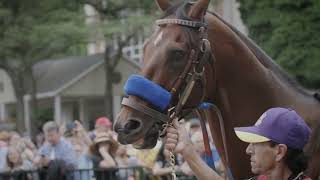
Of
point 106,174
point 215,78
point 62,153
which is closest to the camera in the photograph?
point 215,78

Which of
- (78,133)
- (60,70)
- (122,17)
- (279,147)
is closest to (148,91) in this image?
(279,147)

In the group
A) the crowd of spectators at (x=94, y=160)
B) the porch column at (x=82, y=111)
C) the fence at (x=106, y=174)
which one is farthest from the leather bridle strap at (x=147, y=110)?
the porch column at (x=82, y=111)

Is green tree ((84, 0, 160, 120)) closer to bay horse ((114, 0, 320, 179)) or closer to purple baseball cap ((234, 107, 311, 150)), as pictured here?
bay horse ((114, 0, 320, 179))

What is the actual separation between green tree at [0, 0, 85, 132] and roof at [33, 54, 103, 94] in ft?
30.0

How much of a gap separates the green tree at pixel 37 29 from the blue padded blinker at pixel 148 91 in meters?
18.2

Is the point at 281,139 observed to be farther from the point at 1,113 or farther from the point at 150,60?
the point at 1,113

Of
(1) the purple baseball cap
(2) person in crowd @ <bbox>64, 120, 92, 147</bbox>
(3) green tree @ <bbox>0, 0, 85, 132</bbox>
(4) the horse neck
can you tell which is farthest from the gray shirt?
(3) green tree @ <bbox>0, 0, 85, 132</bbox>

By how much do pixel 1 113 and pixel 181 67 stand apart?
3551cm

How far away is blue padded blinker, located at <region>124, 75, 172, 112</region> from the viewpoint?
4027 millimetres

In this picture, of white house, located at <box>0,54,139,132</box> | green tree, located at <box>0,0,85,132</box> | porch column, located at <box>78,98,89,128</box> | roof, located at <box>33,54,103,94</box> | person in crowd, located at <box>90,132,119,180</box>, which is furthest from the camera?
porch column, located at <box>78,98,89,128</box>

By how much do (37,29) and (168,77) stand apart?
60.0ft

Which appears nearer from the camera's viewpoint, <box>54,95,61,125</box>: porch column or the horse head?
the horse head

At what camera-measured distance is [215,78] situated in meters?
4.28

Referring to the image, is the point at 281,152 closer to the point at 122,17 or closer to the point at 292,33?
the point at 292,33
